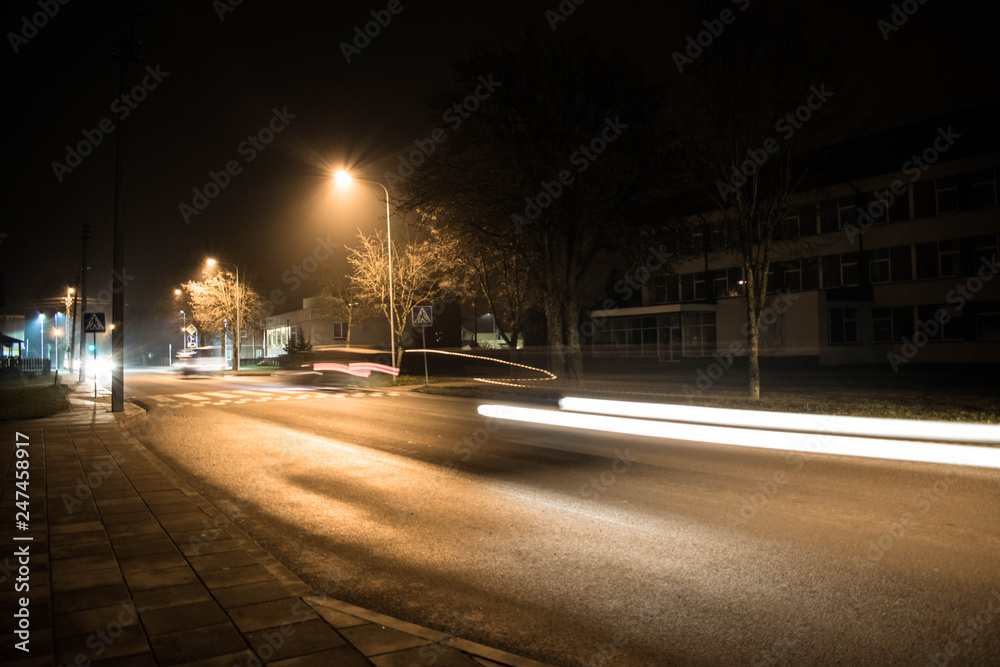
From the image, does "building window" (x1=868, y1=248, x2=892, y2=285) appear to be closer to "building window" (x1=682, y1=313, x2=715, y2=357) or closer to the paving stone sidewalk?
"building window" (x1=682, y1=313, x2=715, y2=357)

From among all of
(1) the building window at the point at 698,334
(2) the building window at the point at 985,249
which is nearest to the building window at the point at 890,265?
(2) the building window at the point at 985,249

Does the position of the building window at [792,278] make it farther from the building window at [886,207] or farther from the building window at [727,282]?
the building window at [886,207]

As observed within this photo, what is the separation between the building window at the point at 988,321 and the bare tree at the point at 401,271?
2759 centimetres

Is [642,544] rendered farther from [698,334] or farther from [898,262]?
[698,334]

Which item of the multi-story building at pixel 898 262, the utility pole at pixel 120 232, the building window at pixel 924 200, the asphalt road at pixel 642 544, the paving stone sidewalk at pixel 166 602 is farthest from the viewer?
the building window at pixel 924 200

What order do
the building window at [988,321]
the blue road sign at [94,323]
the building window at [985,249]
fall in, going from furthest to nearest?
the building window at [985,249] < the building window at [988,321] < the blue road sign at [94,323]

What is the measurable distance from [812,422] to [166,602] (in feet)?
39.7

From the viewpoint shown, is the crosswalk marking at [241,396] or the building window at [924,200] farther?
the building window at [924,200]

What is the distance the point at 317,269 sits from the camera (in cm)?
6669

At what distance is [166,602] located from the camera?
4551 millimetres

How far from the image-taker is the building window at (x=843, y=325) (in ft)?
123

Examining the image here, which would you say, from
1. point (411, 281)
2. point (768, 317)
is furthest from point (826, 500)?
point (411, 281)

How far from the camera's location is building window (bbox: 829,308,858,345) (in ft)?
123

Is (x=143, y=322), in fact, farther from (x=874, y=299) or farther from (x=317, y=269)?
(x=874, y=299)
